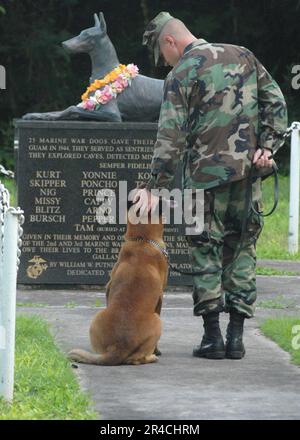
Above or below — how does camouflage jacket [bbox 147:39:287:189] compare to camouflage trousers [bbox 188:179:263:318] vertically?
above

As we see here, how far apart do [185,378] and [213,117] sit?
144 cm

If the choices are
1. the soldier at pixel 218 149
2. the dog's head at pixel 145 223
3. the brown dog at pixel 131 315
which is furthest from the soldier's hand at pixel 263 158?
the brown dog at pixel 131 315

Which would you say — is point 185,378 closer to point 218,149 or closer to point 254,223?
point 254,223

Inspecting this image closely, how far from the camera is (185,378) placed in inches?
249

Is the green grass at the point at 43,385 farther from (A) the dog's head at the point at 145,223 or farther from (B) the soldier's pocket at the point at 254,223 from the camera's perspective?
(B) the soldier's pocket at the point at 254,223

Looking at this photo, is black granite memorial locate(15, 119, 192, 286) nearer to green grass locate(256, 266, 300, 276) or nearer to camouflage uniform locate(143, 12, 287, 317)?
green grass locate(256, 266, 300, 276)

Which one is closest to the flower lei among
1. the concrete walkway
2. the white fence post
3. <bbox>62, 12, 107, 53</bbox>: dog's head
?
<bbox>62, 12, 107, 53</bbox>: dog's head

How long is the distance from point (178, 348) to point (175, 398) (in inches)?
56.6

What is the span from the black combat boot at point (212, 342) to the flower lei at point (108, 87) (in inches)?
122

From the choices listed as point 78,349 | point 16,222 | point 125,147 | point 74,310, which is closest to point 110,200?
point 125,147

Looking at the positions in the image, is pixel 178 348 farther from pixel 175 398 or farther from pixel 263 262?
pixel 263 262

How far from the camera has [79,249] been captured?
9.61m

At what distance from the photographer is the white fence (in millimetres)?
5398

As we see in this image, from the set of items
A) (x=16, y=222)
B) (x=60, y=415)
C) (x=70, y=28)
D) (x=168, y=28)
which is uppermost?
(x=70, y=28)
